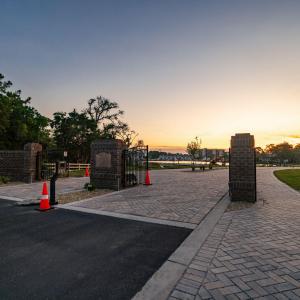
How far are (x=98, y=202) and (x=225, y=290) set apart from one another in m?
6.36

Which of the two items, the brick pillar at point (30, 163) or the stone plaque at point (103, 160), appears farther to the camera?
the brick pillar at point (30, 163)

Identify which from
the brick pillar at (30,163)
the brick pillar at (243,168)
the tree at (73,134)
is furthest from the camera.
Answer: the tree at (73,134)

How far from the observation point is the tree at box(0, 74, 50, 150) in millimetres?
24797

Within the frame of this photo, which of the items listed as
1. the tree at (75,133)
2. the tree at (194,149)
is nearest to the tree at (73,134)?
the tree at (75,133)

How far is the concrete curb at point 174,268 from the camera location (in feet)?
→ 8.32

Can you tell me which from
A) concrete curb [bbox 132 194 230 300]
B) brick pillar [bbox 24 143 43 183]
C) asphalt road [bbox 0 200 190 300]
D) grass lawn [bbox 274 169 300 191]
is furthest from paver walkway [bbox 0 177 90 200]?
grass lawn [bbox 274 169 300 191]

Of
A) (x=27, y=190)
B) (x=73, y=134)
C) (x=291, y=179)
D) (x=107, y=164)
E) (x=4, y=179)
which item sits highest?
(x=73, y=134)

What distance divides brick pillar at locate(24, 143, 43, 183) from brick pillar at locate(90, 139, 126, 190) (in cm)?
574

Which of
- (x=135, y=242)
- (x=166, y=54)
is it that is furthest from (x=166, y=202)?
(x=166, y=54)

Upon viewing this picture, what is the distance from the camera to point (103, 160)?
1175 cm

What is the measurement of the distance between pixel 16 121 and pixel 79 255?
28591mm

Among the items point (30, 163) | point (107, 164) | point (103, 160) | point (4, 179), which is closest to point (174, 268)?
point (107, 164)

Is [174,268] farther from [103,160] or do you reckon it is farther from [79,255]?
[103,160]

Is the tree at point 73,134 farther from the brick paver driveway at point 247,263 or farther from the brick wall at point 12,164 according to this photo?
the brick paver driveway at point 247,263
